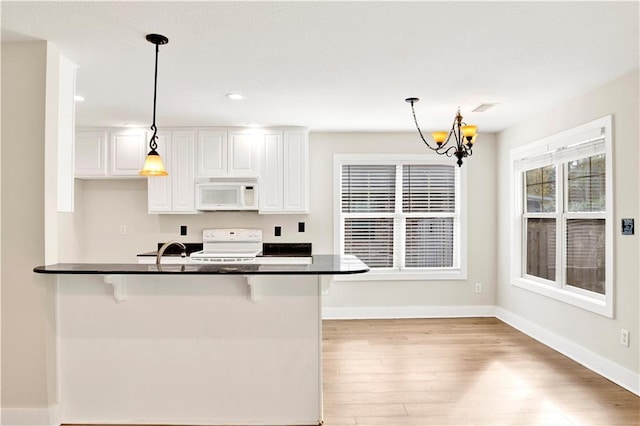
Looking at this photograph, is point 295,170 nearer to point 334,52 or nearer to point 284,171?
point 284,171

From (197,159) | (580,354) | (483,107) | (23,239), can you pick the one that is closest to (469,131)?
(483,107)

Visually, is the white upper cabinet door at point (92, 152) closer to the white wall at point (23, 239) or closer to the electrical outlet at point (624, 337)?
the white wall at point (23, 239)

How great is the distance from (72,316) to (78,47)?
165 centimetres

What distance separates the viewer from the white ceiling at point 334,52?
2.22m

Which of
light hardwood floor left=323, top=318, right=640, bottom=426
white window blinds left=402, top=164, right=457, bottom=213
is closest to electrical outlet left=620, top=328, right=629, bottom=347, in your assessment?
light hardwood floor left=323, top=318, right=640, bottom=426

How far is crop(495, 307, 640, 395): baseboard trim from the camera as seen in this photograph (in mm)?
3195

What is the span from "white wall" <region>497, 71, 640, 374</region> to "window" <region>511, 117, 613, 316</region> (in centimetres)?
8

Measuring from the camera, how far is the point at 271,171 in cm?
499

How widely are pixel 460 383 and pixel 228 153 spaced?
3343 mm

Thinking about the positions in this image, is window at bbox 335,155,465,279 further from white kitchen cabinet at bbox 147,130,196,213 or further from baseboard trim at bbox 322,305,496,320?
white kitchen cabinet at bbox 147,130,196,213

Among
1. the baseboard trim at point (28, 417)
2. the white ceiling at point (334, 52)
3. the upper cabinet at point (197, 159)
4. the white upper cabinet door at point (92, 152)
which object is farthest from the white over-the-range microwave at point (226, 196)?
the baseboard trim at point (28, 417)

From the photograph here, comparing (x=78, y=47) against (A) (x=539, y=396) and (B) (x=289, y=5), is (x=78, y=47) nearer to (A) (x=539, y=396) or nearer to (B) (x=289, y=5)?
(B) (x=289, y=5)

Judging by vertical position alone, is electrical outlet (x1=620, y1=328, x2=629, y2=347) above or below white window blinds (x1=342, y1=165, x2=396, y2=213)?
below

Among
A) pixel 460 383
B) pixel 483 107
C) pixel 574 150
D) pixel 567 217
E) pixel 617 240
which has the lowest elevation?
pixel 460 383
